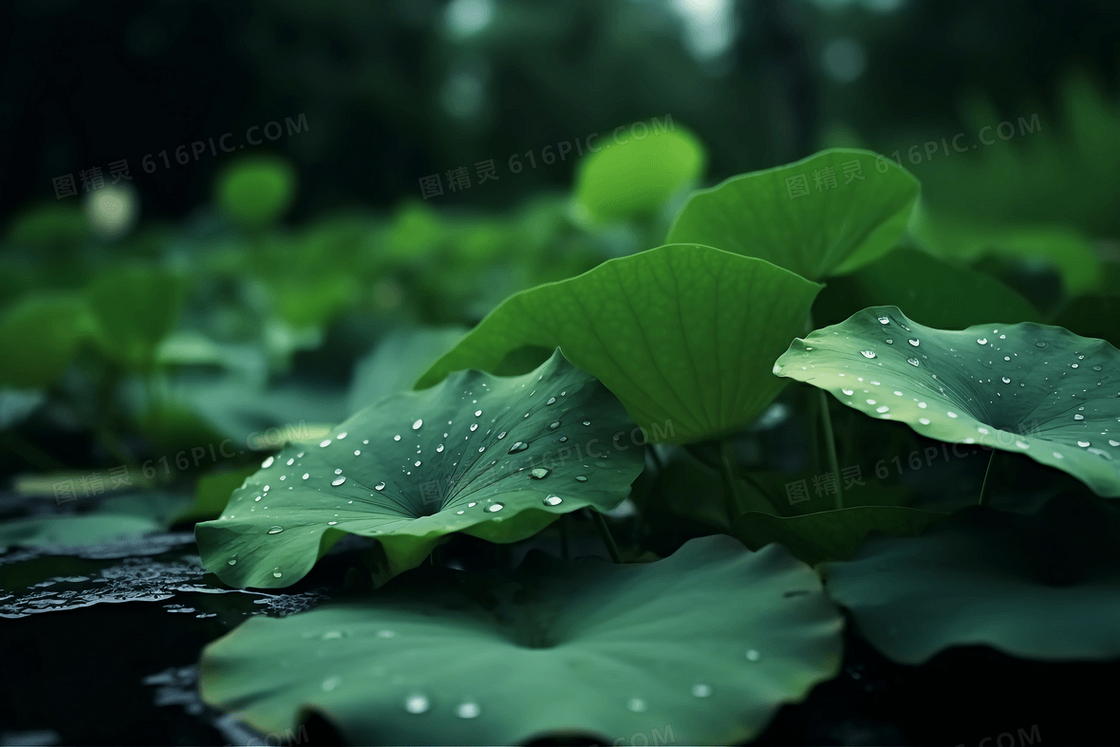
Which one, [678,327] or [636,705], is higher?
[678,327]

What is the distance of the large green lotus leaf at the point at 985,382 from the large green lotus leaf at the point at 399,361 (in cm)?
51

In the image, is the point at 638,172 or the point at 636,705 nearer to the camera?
the point at 636,705

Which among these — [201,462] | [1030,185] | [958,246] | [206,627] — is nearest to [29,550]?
Result: [206,627]

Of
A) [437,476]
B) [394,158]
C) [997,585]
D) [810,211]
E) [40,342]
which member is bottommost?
[997,585]

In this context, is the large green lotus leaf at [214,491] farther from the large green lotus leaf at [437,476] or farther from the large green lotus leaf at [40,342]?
the large green lotus leaf at [40,342]

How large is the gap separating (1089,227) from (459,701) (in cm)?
271

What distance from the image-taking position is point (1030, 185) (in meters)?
2.63

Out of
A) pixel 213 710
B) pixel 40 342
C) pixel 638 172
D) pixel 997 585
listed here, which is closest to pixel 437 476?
pixel 213 710

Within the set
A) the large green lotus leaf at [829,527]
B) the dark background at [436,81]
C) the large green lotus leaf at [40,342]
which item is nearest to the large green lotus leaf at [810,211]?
the large green lotus leaf at [829,527]

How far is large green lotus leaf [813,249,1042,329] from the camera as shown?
1.99 ft

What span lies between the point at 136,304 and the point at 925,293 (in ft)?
3.08

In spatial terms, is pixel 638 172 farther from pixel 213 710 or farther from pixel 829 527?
pixel 213 710

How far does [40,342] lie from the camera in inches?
42.7

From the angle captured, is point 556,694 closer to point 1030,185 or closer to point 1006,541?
point 1006,541
